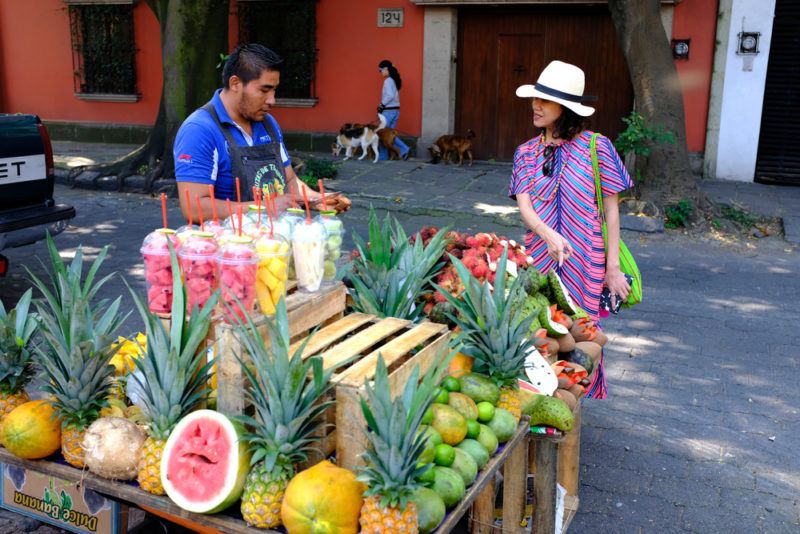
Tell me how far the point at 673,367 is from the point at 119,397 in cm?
436

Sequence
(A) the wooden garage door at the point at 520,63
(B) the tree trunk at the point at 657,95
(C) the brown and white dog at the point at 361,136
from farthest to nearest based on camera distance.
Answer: (C) the brown and white dog at the point at 361,136 → (A) the wooden garage door at the point at 520,63 → (B) the tree trunk at the point at 657,95

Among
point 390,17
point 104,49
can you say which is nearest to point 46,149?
point 390,17

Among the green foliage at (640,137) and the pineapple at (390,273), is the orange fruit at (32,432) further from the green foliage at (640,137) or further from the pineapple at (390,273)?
the green foliage at (640,137)

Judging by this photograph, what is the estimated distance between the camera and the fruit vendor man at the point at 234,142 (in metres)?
3.71

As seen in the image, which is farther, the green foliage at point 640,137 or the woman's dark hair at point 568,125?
the green foliage at point 640,137

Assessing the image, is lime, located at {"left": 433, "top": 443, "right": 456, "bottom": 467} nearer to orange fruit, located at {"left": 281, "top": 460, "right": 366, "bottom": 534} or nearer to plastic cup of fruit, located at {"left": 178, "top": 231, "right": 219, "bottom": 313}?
orange fruit, located at {"left": 281, "top": 460, "right": 366, "bottom": 534}

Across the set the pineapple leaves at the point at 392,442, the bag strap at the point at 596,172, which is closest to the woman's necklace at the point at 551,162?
the bag strap at the point at 596,172

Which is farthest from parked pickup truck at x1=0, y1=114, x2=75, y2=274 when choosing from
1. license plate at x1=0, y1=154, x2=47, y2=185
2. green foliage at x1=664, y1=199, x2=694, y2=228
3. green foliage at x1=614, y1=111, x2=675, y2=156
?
green foliage at x1=664, y1=199, x2=694, y2=228

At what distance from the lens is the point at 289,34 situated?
16.5 meters

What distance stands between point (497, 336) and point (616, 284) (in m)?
1.61

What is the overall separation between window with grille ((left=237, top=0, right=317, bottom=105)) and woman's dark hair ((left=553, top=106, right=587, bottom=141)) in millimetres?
12829

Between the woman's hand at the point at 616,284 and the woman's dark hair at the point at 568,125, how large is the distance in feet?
2.52

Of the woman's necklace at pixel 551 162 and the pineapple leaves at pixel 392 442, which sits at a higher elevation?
the woman's necklace at pixel 551 162

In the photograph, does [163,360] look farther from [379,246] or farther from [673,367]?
[673,367]
